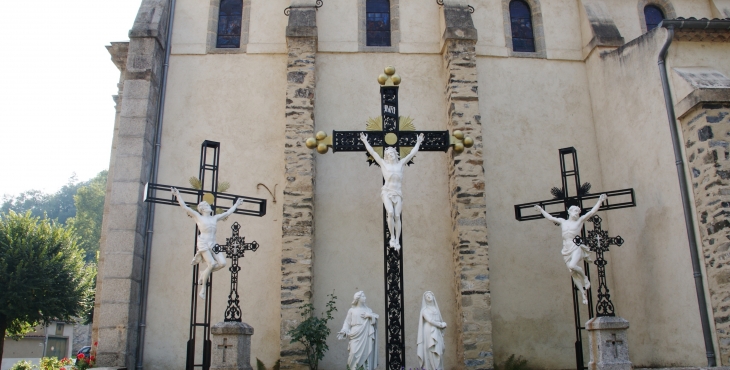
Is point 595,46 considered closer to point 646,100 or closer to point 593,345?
point 646,100

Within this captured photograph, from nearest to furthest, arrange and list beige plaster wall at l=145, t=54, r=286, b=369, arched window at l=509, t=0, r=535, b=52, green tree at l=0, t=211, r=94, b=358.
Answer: beige plaster wall at l=145, t=54, r=286, b=369 → arched window at l=509, t=0, r=535, b=52 → green tree at l=0, t=211, r=94, b=358

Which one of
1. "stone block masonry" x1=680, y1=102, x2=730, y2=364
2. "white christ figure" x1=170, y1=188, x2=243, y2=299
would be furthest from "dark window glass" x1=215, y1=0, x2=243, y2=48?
"stone block masonry" x1=680, y1=102, x2=730, y2=364

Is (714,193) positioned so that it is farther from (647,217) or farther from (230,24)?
(230,24)

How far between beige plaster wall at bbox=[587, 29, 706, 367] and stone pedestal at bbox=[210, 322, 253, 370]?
22.8 feet

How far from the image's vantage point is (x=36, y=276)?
16.6m

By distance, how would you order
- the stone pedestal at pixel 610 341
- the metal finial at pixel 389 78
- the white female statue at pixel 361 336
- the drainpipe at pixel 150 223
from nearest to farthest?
the stone pedestal at pixel 610 341
the white female statue at pixel 361 336
the metal finial at pixel 389 78
the drainpipe at pixel 150 223

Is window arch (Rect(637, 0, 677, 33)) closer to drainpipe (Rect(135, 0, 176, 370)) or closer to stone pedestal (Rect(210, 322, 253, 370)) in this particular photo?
drainpipe (Rect(135, 0, 176, 370))

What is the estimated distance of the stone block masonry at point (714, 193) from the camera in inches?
354

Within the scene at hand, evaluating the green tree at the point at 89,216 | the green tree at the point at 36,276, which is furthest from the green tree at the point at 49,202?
the green tree at the point at 36,276

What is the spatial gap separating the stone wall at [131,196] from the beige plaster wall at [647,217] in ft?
29.3

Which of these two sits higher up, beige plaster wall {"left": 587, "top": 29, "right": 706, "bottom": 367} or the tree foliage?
beige plaster wall {"left": 587, "top": 29, "right": 706, "bottom": 367}

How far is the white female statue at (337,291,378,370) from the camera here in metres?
8.04

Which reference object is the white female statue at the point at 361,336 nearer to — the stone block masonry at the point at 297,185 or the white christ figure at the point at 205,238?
the white christ figure at the point at 205,238

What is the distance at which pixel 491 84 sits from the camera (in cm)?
1300
